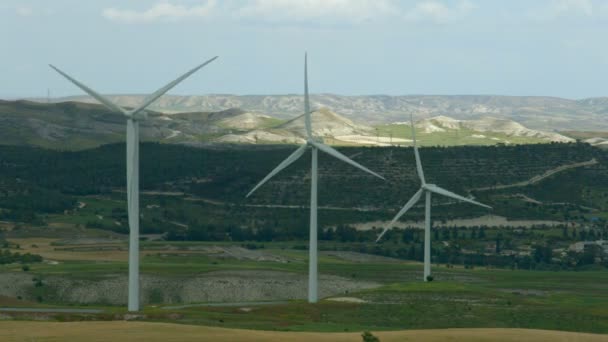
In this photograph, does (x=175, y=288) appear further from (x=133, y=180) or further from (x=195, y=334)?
(x=195, y=334)

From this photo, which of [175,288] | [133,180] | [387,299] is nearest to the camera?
[133,180]

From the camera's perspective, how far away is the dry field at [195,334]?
88312 mm

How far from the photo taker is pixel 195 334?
91375 mm

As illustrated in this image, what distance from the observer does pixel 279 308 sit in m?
123

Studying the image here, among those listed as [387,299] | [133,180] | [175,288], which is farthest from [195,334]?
[175,288]

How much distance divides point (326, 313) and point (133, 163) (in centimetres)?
2441

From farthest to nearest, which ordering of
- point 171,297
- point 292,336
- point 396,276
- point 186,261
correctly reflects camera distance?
point 186,261 < point 396,276 < point 171,297 < point 292,336

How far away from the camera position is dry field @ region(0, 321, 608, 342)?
88.3 meters

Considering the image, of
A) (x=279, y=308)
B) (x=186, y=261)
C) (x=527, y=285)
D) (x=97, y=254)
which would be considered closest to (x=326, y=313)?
(x=279, y=308)

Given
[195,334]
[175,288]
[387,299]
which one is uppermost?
[195,334]

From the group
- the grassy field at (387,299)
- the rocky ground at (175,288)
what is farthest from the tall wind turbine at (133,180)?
the rocky ground at (175,288)

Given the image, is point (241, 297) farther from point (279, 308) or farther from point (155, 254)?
point (155, 254)

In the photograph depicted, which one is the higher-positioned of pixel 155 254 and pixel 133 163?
pixel 133 163

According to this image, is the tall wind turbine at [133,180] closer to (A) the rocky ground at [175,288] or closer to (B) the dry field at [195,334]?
(B) the dry field at [195,334]
